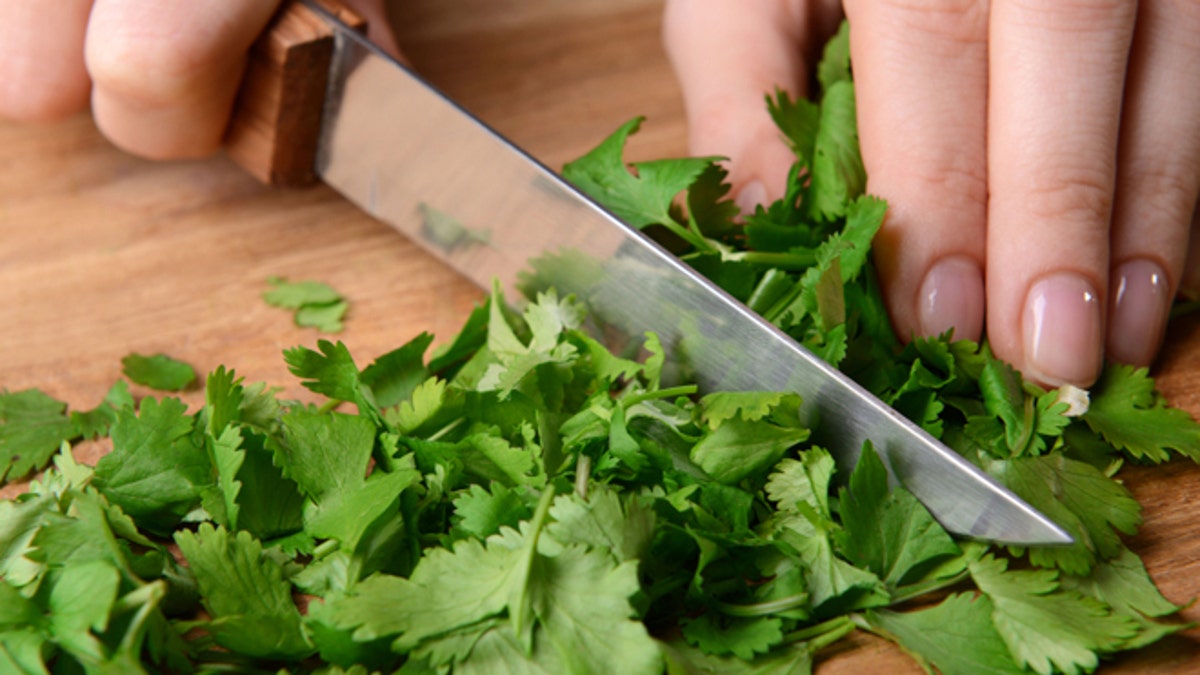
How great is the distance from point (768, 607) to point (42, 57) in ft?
4.27

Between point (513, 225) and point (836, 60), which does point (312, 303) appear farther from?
point (836, 60)

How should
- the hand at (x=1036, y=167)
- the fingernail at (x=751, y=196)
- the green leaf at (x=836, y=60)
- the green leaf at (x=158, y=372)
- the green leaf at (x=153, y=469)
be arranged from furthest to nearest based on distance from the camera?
the green leaf at (x=836, y=60) → the fingernail at (x=751, y=196) → the green leaf at (x=158, y=372) → the hand at (x=1036, y=167) → the green leaf at (x=153, y=469)

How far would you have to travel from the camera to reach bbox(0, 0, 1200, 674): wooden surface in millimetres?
1446

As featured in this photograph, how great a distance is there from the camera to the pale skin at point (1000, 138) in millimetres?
1281

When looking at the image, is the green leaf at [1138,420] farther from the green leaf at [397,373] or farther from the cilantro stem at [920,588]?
the green leaf at [397,373]

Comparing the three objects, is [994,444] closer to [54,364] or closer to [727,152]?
[727,152]

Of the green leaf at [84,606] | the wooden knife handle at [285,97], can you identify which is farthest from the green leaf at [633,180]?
the green leaf at [84,606]

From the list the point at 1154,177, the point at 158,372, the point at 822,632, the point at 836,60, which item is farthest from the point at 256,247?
the point at 1154,177

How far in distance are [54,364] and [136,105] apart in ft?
1.28

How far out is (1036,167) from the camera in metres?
1.31

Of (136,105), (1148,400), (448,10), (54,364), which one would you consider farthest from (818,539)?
(448,10)

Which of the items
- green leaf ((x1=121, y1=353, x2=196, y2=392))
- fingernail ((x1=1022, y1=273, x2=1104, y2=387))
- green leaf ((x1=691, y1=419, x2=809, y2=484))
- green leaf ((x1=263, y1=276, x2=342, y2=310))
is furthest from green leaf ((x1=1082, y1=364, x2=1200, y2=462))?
green leaf ((x1=121, y1=353, x2=196, y2=392))

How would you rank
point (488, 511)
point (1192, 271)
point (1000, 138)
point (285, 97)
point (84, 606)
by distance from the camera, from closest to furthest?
point (84, 606) < point (488, 511) < point (1000, 138) < point (1192, 271) < point (285, 97)

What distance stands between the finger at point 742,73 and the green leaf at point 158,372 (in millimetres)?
770
